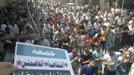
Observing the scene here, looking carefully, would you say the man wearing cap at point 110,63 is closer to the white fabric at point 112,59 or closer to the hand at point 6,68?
the white fabric at point 112,59

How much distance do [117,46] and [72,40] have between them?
8.96ft

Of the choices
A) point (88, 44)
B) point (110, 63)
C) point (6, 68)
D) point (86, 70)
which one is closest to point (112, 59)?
point (110, 63)

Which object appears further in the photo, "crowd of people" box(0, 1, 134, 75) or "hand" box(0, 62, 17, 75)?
"crowd of people" box(0, 1, 134, 75)

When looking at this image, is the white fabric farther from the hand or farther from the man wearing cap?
the hand

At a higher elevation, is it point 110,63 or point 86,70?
point 86,70

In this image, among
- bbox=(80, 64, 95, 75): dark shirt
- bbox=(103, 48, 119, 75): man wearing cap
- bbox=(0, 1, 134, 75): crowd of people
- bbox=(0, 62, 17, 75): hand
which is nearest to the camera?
bbox=(0, 62, 17, 75): hand

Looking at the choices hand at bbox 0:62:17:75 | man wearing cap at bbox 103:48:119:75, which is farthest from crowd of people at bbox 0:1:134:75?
hand at bbox 0:62:17:75

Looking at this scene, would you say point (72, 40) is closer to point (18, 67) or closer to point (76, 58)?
point (76, 58)

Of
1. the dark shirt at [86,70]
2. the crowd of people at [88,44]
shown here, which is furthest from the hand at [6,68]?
the dark shirt at [86,70]

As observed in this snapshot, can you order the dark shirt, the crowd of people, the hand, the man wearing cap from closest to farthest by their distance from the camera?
the hand < the dark shirt < the crowd of people < the man wearing cap

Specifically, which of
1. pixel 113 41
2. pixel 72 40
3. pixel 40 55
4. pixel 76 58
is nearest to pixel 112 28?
pixel 113 41

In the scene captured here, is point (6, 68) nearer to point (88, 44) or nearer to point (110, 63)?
point (110, 63)

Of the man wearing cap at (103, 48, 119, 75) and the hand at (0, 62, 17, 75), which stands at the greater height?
the hand at (0, 62, 17, 75)

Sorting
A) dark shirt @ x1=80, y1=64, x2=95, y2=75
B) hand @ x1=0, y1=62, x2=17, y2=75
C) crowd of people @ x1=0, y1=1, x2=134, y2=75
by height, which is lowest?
crowd of people @ x1=0, y1=1, x2=134, y2=75
